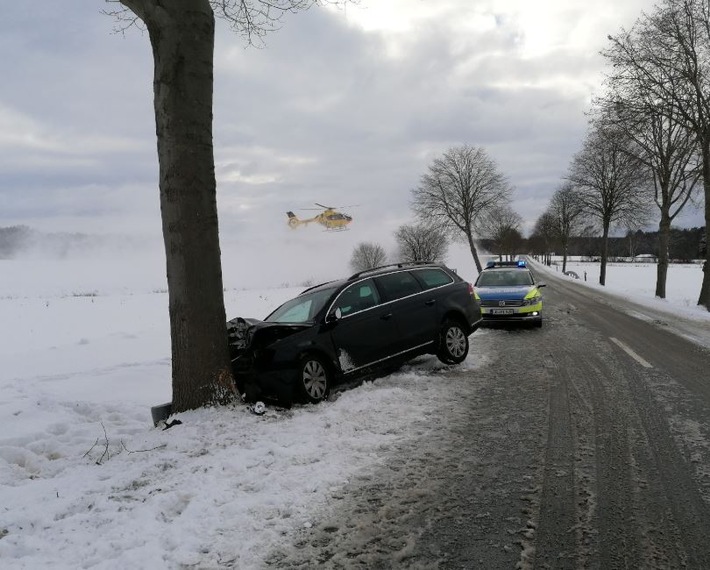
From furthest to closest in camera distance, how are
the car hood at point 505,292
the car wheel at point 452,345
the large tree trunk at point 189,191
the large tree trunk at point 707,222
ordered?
1. the large tree trunk at point 707,222
2. the car hood at point 505,292
3. the car wheel at point 452,345
4. the large tree trunk at point 189,191

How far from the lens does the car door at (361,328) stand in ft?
21.9

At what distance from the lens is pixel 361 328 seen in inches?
273

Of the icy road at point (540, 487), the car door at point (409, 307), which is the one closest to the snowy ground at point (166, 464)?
the icy road at point (540, 487)

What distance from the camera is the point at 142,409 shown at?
21.3 feet

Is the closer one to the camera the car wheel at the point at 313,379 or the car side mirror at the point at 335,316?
the car wheel at the point at 313,379

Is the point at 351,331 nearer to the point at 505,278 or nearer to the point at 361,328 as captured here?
the point at 361,328

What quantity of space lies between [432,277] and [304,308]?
7.97 ft

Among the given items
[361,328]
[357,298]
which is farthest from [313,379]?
[357,298]

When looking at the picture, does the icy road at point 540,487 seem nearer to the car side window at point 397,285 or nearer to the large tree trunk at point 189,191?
the car side window at point 397,285

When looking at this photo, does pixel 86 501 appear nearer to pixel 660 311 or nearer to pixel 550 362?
pixel 550 362

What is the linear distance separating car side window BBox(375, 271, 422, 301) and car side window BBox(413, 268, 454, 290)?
172mm

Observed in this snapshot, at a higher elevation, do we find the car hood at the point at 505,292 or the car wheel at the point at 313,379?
the car hood at the point at 505,292

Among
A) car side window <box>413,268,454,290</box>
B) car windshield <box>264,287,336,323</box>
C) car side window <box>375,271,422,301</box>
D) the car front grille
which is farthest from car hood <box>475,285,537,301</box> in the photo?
car windshield <box>264,287,336,323</box>

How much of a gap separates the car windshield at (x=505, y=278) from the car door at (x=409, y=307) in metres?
6.50
